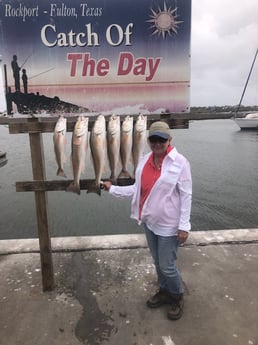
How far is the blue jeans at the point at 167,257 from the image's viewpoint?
296cm

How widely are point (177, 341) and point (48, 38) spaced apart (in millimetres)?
3006

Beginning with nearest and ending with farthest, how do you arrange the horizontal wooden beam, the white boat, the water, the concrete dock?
the concrete dock → the horizontal wooden beam → the water → the white boat

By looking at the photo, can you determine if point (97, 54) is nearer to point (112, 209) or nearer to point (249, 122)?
point (112, 209)

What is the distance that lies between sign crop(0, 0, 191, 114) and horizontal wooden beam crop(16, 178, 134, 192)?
72cm

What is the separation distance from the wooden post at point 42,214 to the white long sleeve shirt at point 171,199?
3.93 ft

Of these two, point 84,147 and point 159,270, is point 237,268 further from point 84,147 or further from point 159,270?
point 84,147

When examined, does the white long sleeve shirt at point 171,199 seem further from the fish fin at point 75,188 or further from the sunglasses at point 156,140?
the fish fin at point 75,188

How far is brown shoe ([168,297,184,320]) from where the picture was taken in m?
3.11

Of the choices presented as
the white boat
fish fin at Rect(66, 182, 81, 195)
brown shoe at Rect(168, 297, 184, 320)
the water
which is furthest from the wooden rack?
the white boat

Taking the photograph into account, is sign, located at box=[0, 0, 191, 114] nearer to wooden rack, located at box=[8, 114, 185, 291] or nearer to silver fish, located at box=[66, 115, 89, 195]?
wooden rack, located at box=[8, 114, 185, 291]

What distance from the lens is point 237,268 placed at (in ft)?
13.0

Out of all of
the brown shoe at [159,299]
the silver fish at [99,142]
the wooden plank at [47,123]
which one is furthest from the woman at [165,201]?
the wooden plank at [47,123]

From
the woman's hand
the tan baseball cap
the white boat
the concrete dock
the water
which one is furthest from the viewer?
the white boat

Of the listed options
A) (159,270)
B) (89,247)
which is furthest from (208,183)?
(159,270)
